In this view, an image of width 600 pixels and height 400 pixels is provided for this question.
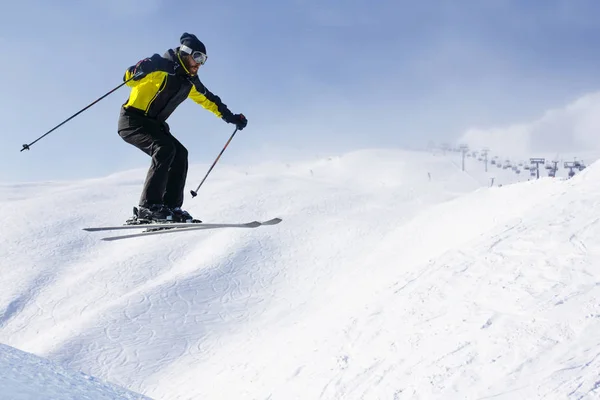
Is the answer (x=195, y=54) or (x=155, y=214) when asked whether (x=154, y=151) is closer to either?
(x=155, y=214)

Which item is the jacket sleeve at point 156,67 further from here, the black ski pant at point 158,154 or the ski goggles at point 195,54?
the black ski pant at point 158,154

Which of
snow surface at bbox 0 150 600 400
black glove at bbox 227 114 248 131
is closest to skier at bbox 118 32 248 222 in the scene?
black glove at bbox 227 114 248 131

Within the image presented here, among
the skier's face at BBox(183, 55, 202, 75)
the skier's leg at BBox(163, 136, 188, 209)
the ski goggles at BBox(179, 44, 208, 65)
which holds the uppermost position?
the ski goggles at BBox(179, 44, 208, 65)

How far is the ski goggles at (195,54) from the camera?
622 centimetres

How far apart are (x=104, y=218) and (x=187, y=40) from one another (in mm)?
25442

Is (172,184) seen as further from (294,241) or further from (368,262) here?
(294,241)

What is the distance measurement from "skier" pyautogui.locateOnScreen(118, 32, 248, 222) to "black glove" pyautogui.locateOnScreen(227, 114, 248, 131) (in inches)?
31.3

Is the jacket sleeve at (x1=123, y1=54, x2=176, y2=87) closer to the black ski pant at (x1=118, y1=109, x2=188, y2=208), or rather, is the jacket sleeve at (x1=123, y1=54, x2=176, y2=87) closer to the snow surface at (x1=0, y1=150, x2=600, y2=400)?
the black ski pant at (x1=118, y1=109, x2=188, y2=208)

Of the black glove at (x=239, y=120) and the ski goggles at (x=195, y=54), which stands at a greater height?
the ski goggles at (x=195, y=54)

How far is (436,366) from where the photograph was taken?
9.66 m

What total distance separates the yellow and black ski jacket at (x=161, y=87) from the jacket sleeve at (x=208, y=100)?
7 centimetres

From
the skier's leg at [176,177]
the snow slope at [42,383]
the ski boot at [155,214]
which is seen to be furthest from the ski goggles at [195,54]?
the snow slope at [42,383]

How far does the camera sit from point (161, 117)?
667cm

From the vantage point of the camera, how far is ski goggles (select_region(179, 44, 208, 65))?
20.4 feet
